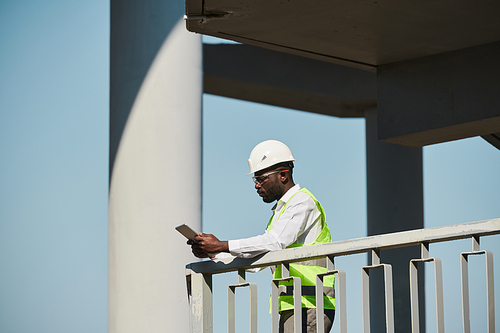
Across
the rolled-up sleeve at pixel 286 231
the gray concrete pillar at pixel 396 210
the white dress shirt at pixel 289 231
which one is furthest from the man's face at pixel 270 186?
the gray concrete pillar at pixel 396 210

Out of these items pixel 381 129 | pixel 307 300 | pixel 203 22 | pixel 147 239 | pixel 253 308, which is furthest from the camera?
pixel 147 239

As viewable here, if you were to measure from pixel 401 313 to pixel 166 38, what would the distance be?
26.5ft

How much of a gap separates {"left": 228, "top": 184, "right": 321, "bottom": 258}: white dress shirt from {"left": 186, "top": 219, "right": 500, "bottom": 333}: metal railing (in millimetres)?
88

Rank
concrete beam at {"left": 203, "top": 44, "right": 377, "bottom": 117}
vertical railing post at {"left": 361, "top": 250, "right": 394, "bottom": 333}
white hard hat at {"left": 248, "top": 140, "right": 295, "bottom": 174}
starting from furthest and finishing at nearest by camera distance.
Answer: concrete beam at {"left": 203, "top": 44, "right": 377, "bottom": 117}
white hard hat at {"left": 248, "top": 140, "right": 295, "bottom": 174}
vertical railing post at {"left": 361, "top": 250, "right": 394, "bottom": 333}

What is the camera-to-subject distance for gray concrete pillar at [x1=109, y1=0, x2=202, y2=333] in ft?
25.5

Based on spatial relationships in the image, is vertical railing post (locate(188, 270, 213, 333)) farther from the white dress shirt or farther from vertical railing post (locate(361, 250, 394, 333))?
vertical railing post (locate(361, 250, 394, 333))

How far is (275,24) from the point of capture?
5480 millimetres

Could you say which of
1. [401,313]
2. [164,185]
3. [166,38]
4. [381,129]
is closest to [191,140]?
[164,185]

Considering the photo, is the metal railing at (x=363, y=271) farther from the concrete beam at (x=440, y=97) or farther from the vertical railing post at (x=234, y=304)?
the concrete beam at (x=440, y=97)

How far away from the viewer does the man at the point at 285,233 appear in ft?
13.8

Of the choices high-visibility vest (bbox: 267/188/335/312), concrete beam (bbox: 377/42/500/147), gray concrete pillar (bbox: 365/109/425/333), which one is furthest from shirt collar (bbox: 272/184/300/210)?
gray concrete pillar (bbox: 365/109/425/333)

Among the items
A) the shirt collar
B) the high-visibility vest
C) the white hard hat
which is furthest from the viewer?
the white hard hat

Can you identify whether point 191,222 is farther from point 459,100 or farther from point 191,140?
point 459,100

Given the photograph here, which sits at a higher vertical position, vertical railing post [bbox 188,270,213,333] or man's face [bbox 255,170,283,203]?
man's face [bbox 255,170,283,203]
